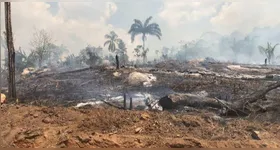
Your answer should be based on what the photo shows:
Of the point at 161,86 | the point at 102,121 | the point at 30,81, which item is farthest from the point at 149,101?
the point at 30,81

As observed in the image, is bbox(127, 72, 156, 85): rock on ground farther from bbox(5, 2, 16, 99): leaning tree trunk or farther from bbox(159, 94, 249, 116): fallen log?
bbox(5, 2, 16, 99): leaning tree trunk

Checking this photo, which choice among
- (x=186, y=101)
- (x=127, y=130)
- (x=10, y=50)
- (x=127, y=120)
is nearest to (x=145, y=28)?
(x=186, y=101)

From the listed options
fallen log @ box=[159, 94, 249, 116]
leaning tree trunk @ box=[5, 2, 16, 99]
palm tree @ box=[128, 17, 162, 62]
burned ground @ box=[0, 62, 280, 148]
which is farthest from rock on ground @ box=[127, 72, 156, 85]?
leaning tree trunk @ box=[5, 2, 16, 99]

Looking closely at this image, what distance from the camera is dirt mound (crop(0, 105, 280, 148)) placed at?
14.8 feet

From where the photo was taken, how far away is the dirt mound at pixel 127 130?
14.8 feet

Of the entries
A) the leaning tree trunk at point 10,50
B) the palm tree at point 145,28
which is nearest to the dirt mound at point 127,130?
the leaning tree trunk at point 10,50

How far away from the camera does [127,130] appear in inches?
188

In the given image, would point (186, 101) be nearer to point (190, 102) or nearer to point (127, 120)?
point (190, 102)

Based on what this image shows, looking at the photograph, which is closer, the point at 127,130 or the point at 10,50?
the point at 127,130

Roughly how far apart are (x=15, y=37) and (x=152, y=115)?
352cm

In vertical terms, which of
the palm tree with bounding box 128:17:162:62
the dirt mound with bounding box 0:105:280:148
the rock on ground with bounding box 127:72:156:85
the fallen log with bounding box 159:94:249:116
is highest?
the palm tree with bounding box 128:17:162:62

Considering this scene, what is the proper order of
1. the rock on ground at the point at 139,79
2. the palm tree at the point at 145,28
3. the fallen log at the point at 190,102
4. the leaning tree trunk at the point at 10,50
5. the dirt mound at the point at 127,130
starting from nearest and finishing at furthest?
the dirt mound at the point at 127,130, the fallen log at the point at 190,102, the leaning tree trunk at the point at 10,50, the rock on ground at the point at 139,79, the palm tree at the point at 145,28

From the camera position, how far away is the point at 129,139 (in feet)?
15.0

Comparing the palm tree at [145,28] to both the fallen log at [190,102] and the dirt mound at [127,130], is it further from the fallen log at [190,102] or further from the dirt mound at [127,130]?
the dirt mound at [127,130]
